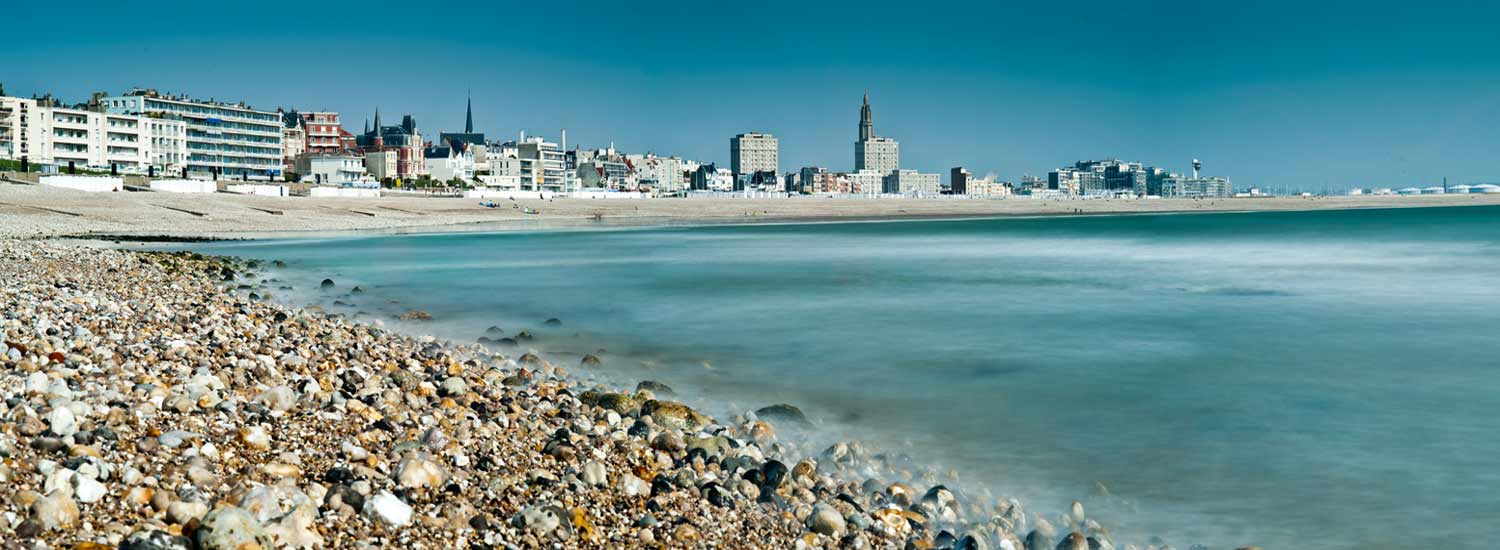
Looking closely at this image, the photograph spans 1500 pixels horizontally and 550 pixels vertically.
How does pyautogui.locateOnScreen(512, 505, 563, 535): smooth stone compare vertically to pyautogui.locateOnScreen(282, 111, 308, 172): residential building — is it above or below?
below

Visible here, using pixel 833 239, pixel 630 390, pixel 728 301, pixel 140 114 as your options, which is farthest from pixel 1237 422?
pixel 140 114

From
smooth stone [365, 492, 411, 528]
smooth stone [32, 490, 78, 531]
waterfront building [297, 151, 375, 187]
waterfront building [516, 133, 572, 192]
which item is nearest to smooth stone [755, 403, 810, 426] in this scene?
smooth stone [365, 492, 411, 528]

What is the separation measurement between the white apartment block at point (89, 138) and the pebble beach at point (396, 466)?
106 metres

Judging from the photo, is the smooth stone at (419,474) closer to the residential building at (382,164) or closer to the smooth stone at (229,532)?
the smooth stone at (229,532)

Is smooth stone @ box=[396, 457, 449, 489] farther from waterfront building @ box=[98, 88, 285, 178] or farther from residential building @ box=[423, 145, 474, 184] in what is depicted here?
residential building @ box=[423, 145, 474, 184]

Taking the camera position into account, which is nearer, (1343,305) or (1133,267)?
(1343,305)

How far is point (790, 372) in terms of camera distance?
11.6 meters

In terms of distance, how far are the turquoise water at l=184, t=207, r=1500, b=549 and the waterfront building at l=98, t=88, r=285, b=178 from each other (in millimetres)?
107587

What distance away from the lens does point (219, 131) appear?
127875mm

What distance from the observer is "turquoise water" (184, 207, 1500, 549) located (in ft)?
22.4

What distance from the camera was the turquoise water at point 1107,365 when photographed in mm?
6812

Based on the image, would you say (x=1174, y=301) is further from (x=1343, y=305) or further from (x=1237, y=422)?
(x=1237, y=422)

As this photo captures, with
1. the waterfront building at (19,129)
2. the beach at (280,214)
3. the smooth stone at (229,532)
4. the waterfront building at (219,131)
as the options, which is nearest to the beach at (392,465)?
the smooth stone at (229,532)

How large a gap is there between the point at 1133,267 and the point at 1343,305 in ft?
37.6
